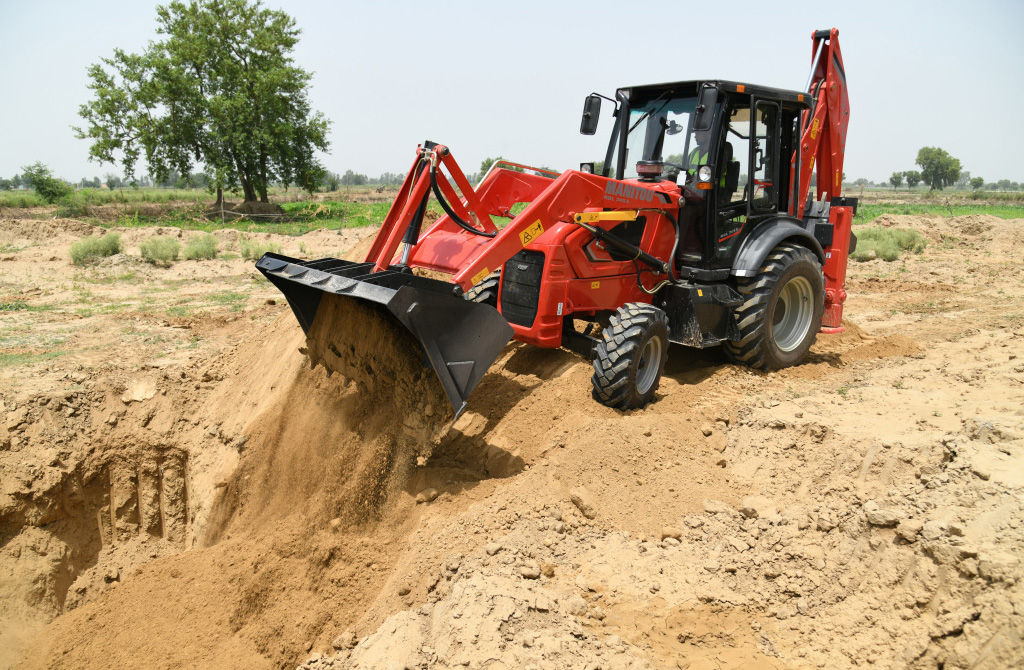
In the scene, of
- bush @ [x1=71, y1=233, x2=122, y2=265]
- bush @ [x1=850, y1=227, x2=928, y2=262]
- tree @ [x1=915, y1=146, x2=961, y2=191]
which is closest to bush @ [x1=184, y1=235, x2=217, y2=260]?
bush @ [x1=71, y1=233, x2=122, y2=265]

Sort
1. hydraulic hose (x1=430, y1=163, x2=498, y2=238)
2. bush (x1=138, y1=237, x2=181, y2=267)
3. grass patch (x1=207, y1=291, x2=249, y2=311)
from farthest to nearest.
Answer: bush (x1=138, y1=237, x2=181, y2=267) → grass patch (x1=207, y1=291, x2=249, y2=311) → hydraulic hose (x1=430, y1=163, x2=498, y2=238)

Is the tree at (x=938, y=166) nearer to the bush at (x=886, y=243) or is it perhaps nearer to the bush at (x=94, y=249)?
the bush at (x=886, y=243)

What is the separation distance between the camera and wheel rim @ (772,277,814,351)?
7078 millimetres

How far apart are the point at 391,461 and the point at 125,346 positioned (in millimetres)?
4258

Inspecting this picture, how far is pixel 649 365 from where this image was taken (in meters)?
5.91

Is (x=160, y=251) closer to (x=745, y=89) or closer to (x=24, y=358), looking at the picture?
(x=24, y=358)

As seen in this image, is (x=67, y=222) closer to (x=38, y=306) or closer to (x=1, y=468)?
(x=38, y=306)

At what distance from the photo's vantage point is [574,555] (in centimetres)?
420

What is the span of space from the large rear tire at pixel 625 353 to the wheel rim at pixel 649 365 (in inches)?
0.6

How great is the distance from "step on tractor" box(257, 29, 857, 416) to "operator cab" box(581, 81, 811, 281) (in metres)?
0.01

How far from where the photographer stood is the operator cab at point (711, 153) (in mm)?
6160

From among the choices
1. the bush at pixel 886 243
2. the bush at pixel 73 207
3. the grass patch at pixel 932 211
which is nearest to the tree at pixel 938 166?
the grass patch at pixel 932 211

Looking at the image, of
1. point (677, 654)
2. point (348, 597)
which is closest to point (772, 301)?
point (677, 654)

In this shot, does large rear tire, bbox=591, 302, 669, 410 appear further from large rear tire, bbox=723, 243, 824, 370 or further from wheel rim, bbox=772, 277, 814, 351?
wheel rim, bbox=772, 277, 814, 351
